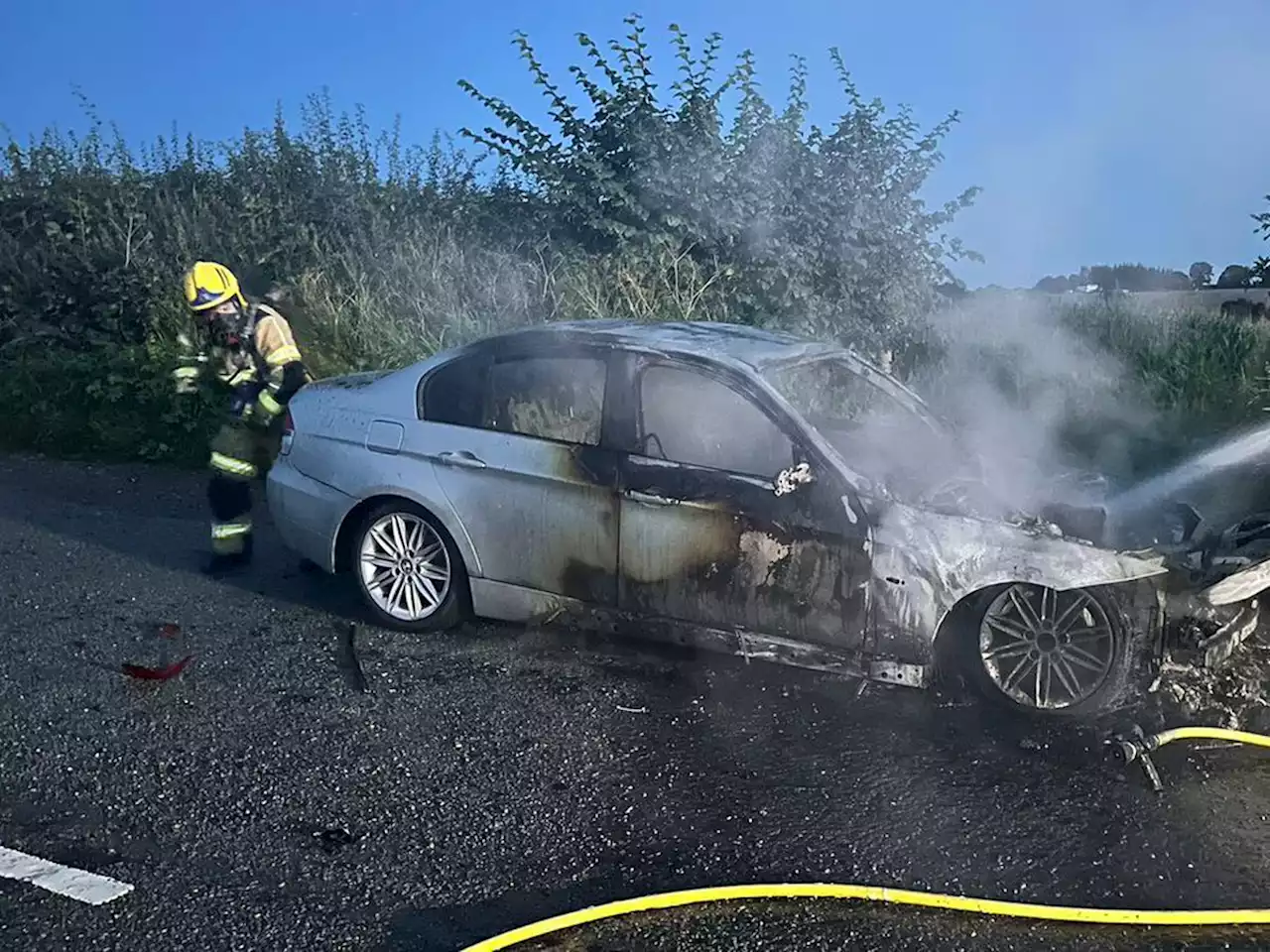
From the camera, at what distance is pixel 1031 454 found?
6.13 metres

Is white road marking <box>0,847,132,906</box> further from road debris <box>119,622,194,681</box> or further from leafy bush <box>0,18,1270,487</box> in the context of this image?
leafy bush <box>0,18,1270,487</box>

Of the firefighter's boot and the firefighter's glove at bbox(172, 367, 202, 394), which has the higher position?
the firefighter's glove at bbox(172, 367, 202, 394)

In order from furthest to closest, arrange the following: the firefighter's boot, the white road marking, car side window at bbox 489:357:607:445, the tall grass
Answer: the tall grass < the firefighter's boot < car side window at bbox 489:357:607:445 < the white road marking

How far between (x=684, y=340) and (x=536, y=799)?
225 centimetres

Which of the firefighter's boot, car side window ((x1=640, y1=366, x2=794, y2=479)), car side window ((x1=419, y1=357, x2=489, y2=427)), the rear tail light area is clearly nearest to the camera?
car side window ((x1=640, y1=366, x2=794, y2=479))

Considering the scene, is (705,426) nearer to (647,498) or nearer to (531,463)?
(647,498)

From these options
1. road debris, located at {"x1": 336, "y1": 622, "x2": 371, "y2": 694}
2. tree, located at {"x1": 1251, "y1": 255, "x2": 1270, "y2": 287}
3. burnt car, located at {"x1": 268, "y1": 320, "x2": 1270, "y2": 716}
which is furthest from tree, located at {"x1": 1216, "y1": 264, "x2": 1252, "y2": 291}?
road debris, located at {"x1": 336, "y1": 622, "x2": 371, "y2": 694}

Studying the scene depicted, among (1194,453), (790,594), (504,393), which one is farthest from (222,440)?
(1194,453)

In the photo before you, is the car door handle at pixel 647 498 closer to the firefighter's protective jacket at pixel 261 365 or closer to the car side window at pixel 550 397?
the car side window at pixel 550 397

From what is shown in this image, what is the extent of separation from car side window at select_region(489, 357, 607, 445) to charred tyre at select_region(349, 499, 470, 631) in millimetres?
652

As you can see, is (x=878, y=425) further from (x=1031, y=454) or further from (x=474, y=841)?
(x=474, y=841)

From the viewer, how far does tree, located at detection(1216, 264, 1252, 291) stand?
11.5 m

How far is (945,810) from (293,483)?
364 centimetres

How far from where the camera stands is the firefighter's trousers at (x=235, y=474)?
6.92m
